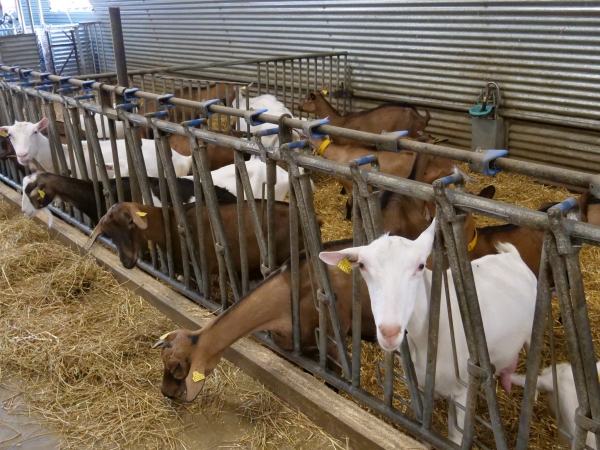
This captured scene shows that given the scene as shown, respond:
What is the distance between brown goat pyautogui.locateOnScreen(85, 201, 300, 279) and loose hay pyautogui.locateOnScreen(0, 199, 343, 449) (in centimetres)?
58

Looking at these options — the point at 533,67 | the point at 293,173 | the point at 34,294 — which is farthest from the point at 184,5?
the point at 293,173

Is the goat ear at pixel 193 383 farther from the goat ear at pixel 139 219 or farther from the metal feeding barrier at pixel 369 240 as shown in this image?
the goat ear at pixel 139 219

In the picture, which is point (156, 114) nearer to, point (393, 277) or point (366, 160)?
point (366, 160)

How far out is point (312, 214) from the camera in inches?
133

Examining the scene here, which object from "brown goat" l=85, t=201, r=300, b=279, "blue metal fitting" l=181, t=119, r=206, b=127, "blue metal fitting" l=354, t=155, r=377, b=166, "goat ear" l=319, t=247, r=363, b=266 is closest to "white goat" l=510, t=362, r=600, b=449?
"goat ear" l=319, t=247, r=363, b=266

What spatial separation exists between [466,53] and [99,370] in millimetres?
6917

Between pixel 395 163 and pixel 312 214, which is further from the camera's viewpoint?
pixel 395 163

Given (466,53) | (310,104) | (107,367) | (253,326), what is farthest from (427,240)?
(310,104)

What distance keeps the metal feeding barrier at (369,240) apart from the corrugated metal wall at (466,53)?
5222mm

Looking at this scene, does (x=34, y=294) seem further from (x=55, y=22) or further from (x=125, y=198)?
(x=55, y=22)

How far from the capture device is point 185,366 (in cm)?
358

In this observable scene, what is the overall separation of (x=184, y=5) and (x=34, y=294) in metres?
11.3

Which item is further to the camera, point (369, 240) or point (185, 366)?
point (185, 366)

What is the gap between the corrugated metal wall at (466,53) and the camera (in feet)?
24.8
